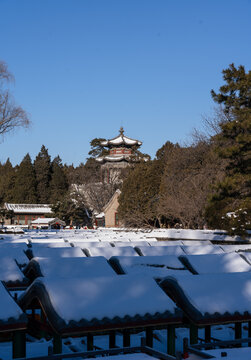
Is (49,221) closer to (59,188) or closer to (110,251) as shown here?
(59,188)

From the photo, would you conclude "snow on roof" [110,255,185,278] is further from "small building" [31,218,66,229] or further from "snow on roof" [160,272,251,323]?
"small building" [31,218,66,229]

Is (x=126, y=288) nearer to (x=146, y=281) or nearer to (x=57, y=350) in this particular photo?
(x=146, y=281)

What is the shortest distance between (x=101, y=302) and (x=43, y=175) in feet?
257

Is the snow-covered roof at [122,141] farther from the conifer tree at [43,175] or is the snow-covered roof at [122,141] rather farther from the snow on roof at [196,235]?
the snow on roof at [196,235]

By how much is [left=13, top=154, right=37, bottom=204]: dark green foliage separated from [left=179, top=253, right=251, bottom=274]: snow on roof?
68.7 metres

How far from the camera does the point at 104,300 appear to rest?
→ 728 centimetres

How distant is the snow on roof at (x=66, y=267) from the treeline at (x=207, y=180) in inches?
517

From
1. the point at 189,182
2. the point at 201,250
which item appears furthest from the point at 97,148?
the point at 201,250

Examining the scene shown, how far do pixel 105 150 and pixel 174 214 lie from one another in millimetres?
55515

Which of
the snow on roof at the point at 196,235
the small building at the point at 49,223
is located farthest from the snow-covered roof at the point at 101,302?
the small building at the point at 49,223

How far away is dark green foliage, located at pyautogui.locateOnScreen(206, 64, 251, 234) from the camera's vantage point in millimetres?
23422

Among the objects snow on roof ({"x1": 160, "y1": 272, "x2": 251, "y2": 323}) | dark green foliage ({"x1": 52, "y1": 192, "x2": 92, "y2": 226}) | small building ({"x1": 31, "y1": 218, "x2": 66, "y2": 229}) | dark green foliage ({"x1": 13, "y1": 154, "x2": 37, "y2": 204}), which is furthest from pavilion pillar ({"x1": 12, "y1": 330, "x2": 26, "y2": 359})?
dark green foliage ({"x1": 13, "y1": 154, "x2": 37, "y2": 204})

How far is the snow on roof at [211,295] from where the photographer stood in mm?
7504

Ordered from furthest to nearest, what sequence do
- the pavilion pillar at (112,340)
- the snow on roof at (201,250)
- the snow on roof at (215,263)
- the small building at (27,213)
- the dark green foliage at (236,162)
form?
the small building at (27,213), the dark green foliage at (236,162), the snow on roof at (201,250), the snow on roof at (215,263), the pavilion pillar at (112,340)
